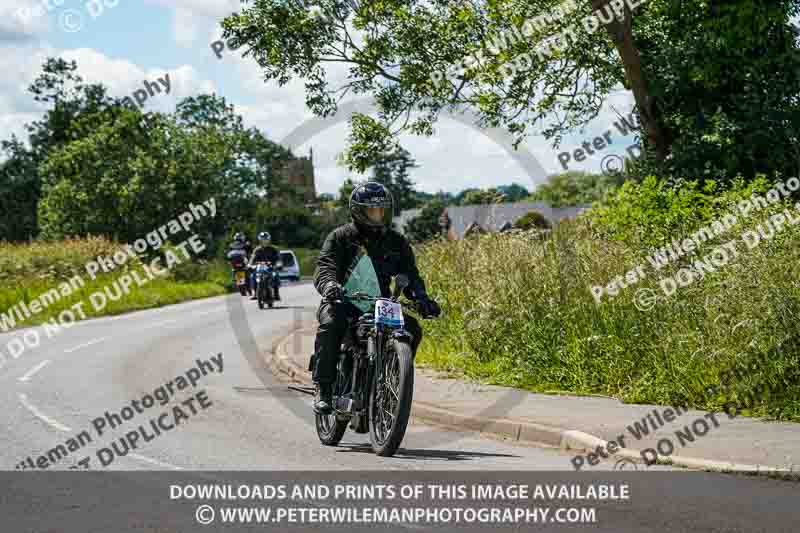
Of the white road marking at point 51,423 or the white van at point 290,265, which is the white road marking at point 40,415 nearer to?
the white road marking at point 51,423

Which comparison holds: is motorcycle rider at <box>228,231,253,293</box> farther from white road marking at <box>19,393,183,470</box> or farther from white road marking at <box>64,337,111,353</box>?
white road marking at <box>19,393,183,470</box>

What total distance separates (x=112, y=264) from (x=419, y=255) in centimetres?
2221

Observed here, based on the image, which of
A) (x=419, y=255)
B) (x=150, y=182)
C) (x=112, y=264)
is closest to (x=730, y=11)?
(x=419, y=255)

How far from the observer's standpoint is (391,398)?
8375 mm

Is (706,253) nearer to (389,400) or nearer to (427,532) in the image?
(389,400)

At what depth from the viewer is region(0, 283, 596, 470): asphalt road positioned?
8531 mm

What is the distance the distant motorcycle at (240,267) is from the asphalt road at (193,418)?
10.7 metres

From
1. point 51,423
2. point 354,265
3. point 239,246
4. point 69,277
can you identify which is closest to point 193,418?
point 51,423

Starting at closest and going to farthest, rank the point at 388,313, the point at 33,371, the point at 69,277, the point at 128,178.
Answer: the point at 388,313 → the point at 33,371 → the point at 69,277 → the point at 128,178

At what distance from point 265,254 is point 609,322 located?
1726 cm

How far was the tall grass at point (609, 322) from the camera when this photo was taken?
1027cm

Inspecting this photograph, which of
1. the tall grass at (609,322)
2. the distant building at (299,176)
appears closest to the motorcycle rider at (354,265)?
the tall grass at (609,322)

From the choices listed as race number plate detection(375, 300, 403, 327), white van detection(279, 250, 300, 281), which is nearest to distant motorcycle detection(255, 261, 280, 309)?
race number plate detection(375, 300, 403, 327)

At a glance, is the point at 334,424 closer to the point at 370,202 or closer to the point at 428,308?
the point at 428,308
